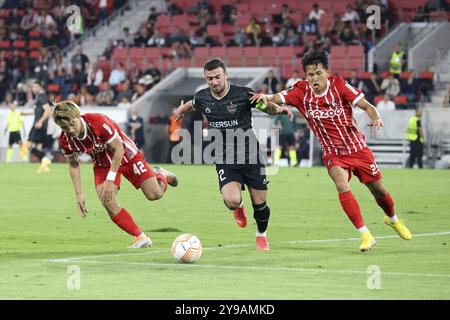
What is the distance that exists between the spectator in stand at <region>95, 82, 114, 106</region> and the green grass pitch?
1546cm

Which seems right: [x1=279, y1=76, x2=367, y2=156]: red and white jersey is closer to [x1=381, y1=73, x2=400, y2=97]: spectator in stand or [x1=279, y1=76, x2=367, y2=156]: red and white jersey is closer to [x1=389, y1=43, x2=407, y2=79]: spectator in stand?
[x1=381, y1=73, x2=400, y2=97]: spectator in stand

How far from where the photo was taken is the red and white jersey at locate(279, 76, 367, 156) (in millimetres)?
13258

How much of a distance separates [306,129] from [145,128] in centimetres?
586

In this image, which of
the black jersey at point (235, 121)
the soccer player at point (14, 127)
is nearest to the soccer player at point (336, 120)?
the black jersey at point (235, 121)

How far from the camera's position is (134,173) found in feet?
44.0

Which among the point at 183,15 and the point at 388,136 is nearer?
the point at 388,136

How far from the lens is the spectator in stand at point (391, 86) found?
35.5 meters

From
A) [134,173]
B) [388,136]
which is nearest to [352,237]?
[134,173]

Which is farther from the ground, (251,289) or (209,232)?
(251,289)

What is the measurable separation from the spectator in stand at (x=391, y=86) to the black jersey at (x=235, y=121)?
22.7 m
